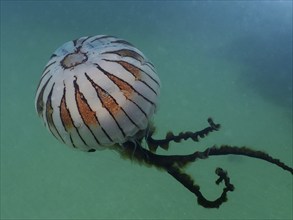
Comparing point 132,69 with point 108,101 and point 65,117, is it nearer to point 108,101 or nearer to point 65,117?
point 108,101

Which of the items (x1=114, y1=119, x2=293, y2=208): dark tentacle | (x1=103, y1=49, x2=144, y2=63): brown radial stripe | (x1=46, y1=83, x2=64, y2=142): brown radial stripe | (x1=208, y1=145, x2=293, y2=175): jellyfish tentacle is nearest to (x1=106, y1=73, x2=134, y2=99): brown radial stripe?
(x1=103, y1=49, x2=144, y2=63): brown radial stripe

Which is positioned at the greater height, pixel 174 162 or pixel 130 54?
pixel 130 54

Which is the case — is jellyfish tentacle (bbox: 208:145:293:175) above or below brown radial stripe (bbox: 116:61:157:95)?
below

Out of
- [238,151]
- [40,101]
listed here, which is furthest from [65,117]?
[238,151]

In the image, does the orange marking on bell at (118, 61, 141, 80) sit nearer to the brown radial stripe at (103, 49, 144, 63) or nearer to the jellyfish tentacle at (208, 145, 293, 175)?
the brown radial stripe at (103, 49, 144, 63)

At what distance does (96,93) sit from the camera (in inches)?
70.7

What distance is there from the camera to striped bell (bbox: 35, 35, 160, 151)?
180cm

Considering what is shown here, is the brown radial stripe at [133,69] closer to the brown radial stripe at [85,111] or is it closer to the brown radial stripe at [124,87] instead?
the brown radial stripe at [124,87]

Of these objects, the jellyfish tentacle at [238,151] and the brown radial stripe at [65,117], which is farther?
the jellyfish tentacle at [238,151]

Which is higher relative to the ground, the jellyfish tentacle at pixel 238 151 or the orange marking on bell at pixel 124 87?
the orange marking on bell at pixel 124 87

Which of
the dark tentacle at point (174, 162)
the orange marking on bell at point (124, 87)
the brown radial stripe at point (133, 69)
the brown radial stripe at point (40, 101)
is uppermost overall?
the brown radial stripe at point (133, 69)

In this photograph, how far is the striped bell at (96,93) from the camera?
180cm

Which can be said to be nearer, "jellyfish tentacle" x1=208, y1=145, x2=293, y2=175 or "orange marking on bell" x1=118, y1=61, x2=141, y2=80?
"orange marking on bell" x1=118, y1=61, x2=141, y2=80

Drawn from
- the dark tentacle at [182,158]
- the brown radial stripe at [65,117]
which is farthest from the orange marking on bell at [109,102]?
the dark tentacle at [182,158]
